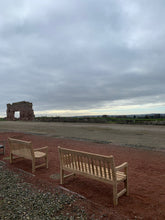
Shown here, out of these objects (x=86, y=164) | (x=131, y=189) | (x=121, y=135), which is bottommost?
(x=131, y=189)

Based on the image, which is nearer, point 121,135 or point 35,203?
point 35,203

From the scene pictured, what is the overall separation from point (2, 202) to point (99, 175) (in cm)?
198

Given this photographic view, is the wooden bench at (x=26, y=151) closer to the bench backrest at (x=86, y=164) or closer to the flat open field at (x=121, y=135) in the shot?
the bench backrest at (x=86, y=164)

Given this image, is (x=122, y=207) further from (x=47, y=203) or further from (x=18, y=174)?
(x=18, y=174)

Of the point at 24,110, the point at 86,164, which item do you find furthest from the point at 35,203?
the point at 24,110

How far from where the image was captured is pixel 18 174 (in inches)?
173

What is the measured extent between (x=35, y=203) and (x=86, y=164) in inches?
56.2

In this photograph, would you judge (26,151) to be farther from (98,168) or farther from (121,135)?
(121,135)

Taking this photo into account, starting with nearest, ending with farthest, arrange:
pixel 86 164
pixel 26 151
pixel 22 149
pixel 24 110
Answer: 1. pixel 86 164
2. pixel 26 151
3. pixel 22 149
4. pixel 24 110

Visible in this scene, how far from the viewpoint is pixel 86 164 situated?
3805 mm

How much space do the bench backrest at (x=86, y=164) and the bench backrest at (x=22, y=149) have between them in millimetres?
1360

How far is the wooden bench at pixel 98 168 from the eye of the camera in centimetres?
301

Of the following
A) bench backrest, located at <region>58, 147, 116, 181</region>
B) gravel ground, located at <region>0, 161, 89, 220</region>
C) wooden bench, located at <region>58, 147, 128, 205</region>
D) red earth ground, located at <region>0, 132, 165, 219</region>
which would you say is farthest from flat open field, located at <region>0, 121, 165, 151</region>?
gravel ground, located at <region>0, 161, 89, 220</region>

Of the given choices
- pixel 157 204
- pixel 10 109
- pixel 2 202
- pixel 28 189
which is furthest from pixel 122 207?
pixel 10 109
